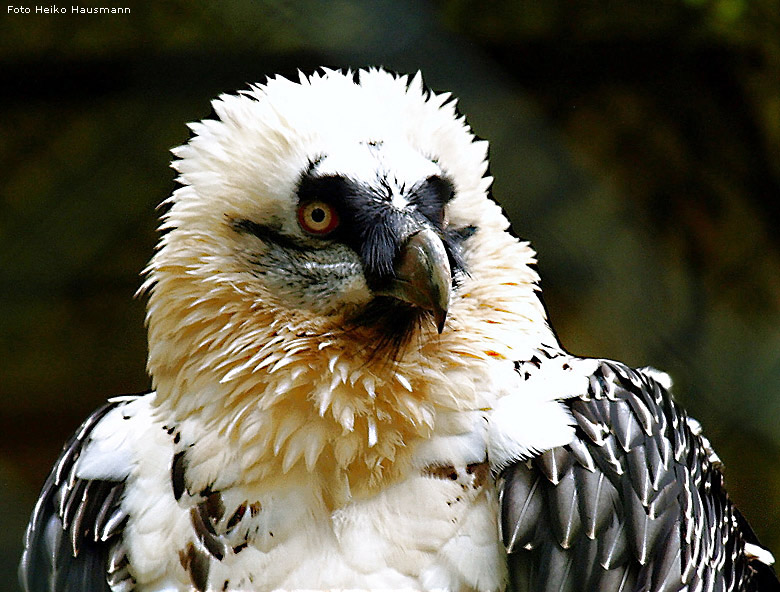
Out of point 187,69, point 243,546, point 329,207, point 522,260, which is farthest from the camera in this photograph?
point 187,69

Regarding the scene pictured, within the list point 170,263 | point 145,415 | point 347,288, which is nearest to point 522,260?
point 347,288

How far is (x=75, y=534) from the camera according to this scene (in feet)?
7.23

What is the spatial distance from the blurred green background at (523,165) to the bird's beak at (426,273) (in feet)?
5.10

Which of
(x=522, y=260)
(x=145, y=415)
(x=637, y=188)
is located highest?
(x=637, y=188)

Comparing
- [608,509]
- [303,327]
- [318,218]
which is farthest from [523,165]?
[608,509]

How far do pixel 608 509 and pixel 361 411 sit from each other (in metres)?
0.56

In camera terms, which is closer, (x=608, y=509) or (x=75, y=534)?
(x=608, y=509)

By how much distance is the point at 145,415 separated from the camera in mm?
2301

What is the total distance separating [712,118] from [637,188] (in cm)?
44

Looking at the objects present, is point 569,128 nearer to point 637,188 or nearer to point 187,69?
point 637,188

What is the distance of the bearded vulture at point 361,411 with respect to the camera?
1967mm

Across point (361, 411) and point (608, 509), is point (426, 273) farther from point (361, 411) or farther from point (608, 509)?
point (608, 509)

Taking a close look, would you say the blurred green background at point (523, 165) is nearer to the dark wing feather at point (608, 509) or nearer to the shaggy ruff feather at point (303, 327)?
the shaggy ruff feather at point (303, 327)

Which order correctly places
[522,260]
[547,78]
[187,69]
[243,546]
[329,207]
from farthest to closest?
[547,78] < [187,69] < [522,260] < [329,207] < [243,546]
